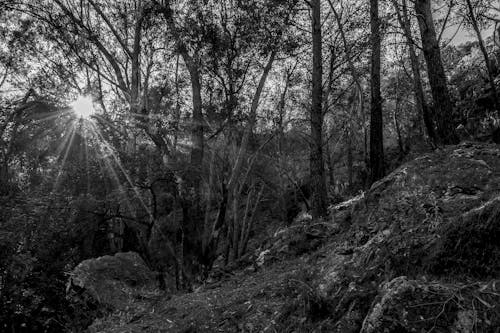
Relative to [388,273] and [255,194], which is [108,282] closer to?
[388,273]

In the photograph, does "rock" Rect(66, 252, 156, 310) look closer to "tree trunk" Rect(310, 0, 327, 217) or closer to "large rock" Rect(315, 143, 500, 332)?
"tree trunk" Rect(310, 0, 327, 217)

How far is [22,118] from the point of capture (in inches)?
787

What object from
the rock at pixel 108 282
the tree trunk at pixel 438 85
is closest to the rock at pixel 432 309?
the tree trunk at pixel 438 85

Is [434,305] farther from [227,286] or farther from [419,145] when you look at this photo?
[419,145]

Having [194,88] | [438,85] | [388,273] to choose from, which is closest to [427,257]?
[388,273]

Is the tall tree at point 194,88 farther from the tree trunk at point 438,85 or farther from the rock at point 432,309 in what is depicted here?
the rock at point 432,309

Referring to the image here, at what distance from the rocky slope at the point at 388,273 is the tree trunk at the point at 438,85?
172 centimetres

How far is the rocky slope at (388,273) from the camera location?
1.96 meters

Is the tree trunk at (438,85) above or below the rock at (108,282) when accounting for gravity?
above

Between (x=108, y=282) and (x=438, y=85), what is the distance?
28.8ft

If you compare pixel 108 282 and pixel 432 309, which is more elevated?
pixel 432 309

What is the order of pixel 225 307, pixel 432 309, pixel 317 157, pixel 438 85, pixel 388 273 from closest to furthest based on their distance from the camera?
pixel 432 309, pixel 388 273, pixel 225 307, pixel 438 85, pixel 317 157

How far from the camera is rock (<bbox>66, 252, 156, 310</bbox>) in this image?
26.9 feet

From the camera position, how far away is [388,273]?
284 centimetres
